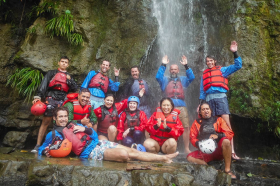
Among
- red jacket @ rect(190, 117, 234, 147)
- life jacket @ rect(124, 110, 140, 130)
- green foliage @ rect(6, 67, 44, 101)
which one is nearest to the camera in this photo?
red jacket @ rect(190, 117, 234, 147)

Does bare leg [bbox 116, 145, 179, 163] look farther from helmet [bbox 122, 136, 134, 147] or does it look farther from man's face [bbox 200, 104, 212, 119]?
man's face [bbox 200, 104, 212, 119]

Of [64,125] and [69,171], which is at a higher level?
[64,125]

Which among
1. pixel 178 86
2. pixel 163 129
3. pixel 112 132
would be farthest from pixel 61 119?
pixel 178 86

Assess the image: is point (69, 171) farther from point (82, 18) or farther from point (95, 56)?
point (82, 18)

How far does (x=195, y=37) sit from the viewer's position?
8.23 metres

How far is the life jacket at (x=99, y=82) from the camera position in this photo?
229 inches

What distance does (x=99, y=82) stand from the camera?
19.1ft

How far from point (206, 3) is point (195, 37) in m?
1.58

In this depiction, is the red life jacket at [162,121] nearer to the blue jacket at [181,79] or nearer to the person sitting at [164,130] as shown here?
the person sitting at [164,130]

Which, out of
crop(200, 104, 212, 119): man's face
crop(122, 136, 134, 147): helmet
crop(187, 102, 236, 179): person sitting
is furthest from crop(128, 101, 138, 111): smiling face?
crop(200, 104, 212, 119): man's face

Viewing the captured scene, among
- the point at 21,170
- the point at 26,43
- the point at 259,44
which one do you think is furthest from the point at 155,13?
the point at 21,170

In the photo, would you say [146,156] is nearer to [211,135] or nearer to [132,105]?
[211,135]

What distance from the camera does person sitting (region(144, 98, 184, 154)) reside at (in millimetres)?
4262

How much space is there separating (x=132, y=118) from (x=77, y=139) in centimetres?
149
